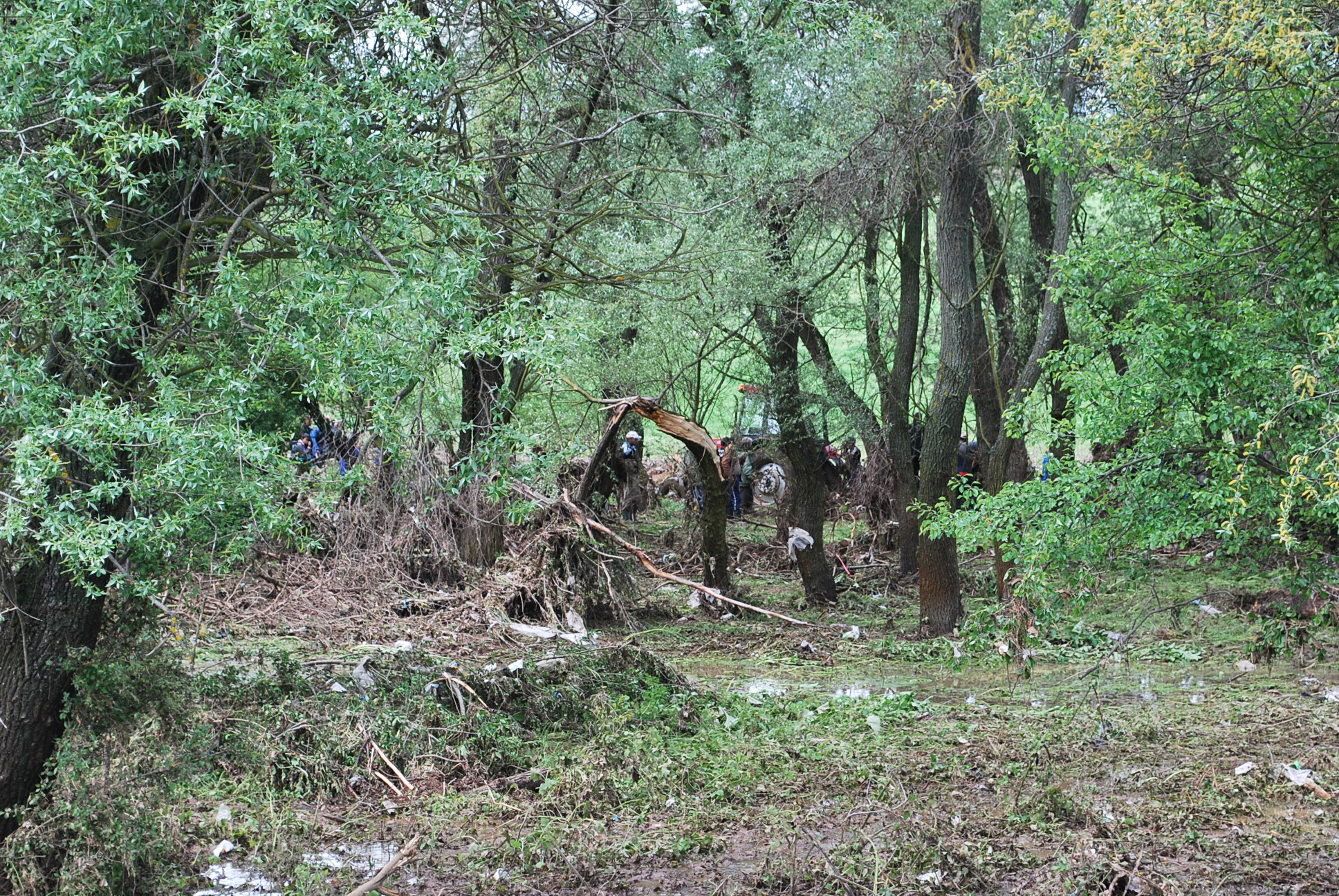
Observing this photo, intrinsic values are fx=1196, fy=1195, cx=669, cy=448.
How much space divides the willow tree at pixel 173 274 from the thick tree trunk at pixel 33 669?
1 cm

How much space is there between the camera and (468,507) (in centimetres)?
1230

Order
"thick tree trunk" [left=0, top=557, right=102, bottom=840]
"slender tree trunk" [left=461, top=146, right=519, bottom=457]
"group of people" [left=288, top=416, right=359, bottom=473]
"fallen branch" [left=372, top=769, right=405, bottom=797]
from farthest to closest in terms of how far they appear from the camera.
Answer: "group of people" [left=288, top=416, right=359, bottom=473] → "fallen branch" [left=372, top=769, right=405, bottom=797] → "thick tree trunk" [left=0, top=557, right=102, bottom=840] → "slender tree trunk" [left=461, top=146, right=519, bottom=457]

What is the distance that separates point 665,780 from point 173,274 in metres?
3.81

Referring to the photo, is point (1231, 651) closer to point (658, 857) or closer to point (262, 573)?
point (658, 857)

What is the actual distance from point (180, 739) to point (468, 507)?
20.3 ft

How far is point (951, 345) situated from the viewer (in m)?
12.8

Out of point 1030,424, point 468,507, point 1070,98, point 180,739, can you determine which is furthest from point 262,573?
point 1070,98

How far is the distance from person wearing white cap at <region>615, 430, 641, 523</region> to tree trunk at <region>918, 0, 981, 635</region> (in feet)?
23.4

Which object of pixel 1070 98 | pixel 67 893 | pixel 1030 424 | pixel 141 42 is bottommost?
pixel 67 893

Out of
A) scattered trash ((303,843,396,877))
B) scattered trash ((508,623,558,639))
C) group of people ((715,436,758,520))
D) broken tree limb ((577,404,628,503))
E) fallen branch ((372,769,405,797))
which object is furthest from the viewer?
group of people ((715,436,758,520))

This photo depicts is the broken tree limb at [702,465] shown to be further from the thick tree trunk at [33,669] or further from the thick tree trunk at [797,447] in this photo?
the thick tree trunk at [33,669]

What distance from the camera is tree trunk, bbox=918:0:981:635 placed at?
12.5 m

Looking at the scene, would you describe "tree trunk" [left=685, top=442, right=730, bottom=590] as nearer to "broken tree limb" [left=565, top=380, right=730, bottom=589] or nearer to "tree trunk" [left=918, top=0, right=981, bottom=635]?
"broken tree limb" [left=565, top=380, right=730, bottom=589]

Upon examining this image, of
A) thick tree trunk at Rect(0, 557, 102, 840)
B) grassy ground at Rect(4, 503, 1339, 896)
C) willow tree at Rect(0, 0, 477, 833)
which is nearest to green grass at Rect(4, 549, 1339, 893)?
grassy ground at Rect(4, 503, 1339, 896)
